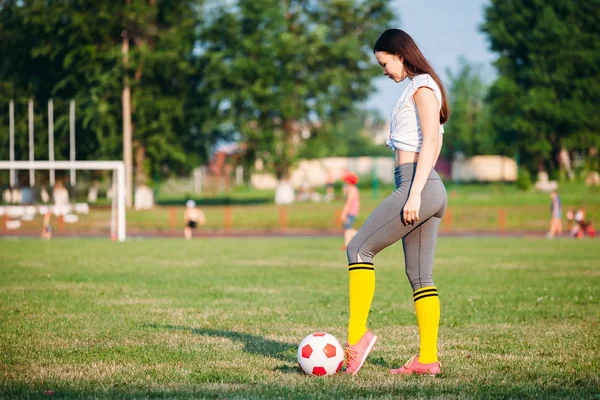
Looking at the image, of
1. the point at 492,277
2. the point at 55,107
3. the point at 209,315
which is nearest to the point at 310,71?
the point at 55,107

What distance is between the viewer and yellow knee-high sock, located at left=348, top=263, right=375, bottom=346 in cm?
557

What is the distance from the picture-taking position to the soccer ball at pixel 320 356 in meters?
5.55

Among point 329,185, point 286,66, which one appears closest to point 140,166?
point 286,66

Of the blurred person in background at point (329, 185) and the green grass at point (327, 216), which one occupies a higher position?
the blurred person in background at point (329, 185)

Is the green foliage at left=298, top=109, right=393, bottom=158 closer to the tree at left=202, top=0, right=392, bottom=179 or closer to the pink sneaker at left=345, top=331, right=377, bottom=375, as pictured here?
the tree at left=202, top=0, right=392, bottom=179

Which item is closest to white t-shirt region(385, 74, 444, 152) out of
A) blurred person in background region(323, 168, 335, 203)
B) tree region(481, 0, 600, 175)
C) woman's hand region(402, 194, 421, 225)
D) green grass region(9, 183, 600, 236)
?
woman's hand region(402, 194, 421, 225)

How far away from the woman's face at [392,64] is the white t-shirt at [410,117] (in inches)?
4.1

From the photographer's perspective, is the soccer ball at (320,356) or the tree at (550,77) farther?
the tree at (550,77)

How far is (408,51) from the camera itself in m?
5.44

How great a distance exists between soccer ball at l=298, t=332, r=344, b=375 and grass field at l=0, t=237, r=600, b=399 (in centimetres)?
11

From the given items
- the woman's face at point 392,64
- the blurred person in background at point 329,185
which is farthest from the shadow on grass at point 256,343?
the blurred person in background at point 329,185

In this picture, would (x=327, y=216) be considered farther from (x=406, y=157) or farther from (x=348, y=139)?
(x=348, y=139)

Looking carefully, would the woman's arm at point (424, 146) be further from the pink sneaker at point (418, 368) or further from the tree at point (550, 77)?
the tree at point (550, 77)

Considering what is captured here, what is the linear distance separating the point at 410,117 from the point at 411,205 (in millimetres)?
614
